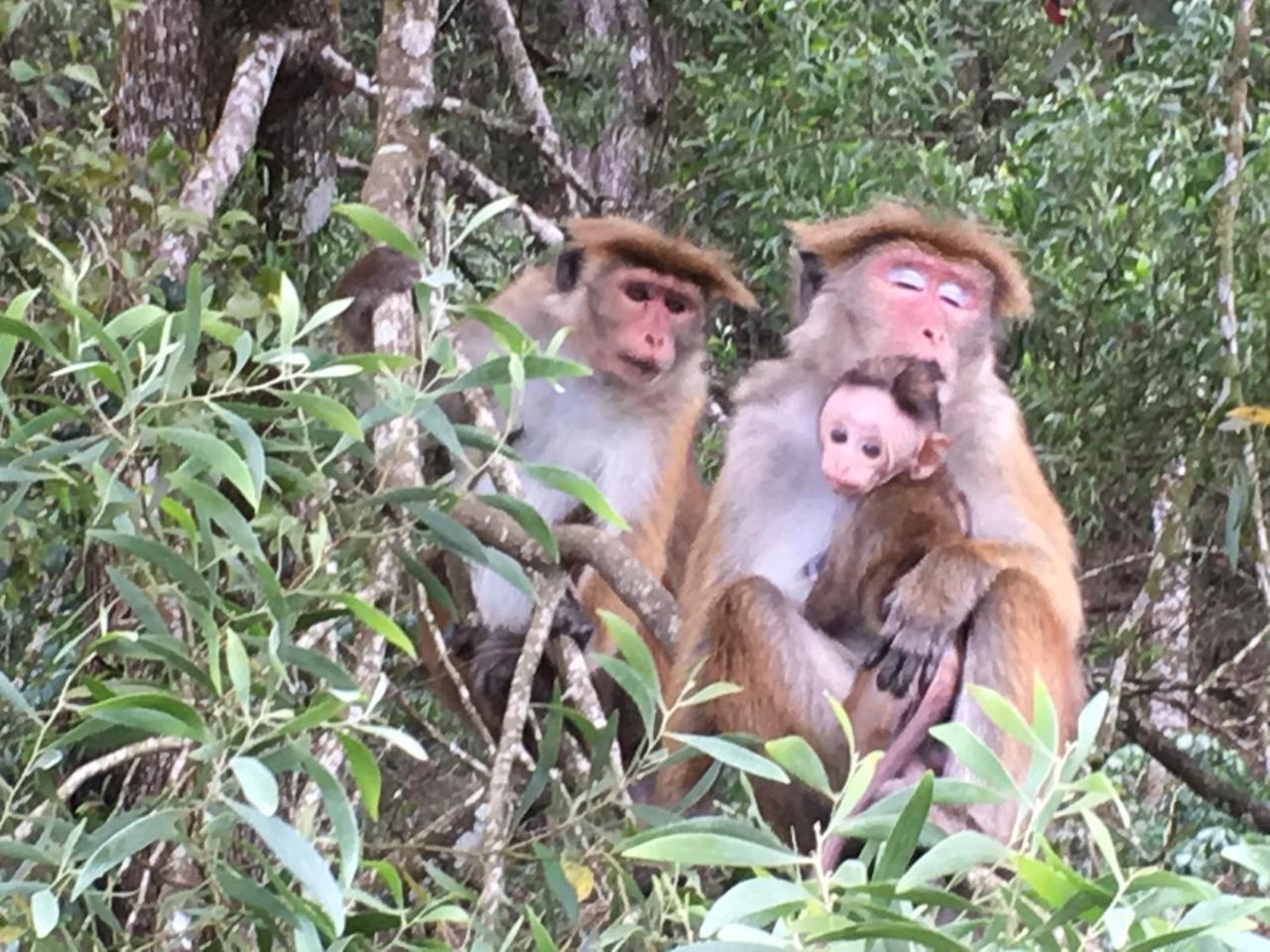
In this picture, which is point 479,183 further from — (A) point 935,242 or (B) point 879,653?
(B) point 879,653

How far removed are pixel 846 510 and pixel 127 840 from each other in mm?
2107

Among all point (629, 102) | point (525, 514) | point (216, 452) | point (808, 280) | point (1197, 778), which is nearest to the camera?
point (216, 452)

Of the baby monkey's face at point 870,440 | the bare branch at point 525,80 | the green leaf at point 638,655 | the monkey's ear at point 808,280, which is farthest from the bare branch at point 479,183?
the green leaf at point 638,655

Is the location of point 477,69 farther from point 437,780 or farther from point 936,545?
point 936,545

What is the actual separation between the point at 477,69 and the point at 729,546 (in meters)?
2.29

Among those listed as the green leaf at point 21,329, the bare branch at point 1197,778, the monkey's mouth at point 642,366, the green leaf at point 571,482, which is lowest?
the bare branch at point 1197,778

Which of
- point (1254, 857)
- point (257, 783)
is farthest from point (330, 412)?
point (1254, 857)

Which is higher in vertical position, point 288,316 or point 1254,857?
point 288,316

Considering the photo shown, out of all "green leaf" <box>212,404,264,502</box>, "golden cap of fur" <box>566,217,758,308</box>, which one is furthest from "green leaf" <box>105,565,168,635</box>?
"golden cap of fur" <box>566,217,758,308</box>

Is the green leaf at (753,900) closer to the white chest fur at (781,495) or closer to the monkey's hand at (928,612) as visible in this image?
the monkey's hand at (928,612)

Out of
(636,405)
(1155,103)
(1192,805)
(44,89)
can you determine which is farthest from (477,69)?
(1192,805)

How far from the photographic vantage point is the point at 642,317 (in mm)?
3820

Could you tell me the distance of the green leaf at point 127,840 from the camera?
1181 millimetres

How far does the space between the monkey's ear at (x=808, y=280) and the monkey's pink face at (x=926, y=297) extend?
0.14 m
